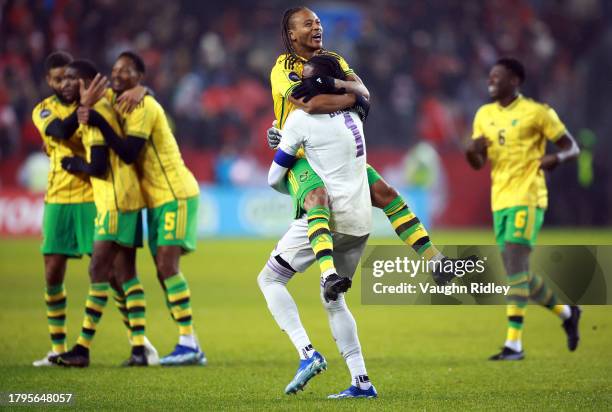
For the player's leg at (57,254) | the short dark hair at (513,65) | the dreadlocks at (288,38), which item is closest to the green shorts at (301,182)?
the dreadlocks at (288,38)

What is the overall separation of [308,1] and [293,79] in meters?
20.8

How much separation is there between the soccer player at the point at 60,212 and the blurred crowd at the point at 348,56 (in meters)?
13.0

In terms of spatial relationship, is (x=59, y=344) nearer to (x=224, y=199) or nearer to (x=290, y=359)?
(x=290, y=359)

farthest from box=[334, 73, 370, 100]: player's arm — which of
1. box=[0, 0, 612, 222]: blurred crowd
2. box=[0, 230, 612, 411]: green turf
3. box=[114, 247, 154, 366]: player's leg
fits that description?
box=[0, 0, 612, 222]: blurred crowd

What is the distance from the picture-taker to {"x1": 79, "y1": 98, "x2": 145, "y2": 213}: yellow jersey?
855cm

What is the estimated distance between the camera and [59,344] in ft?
29.0

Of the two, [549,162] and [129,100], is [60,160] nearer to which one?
[129,100]

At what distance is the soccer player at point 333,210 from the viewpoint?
21.9 ft

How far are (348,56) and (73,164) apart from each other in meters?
17.0

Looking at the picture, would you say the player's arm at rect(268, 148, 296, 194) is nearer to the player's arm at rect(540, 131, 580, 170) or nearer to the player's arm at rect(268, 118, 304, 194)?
the player's arm at rect(268, 118, 304, 194)

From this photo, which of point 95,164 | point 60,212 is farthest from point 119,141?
point 60,212

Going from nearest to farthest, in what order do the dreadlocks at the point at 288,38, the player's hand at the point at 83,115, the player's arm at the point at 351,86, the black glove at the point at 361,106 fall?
the player's arm at the point at 351,86, the black glove at the point at 361,106, the dreadlocks at the point at 288,38, the player's hand at the point at 83,115

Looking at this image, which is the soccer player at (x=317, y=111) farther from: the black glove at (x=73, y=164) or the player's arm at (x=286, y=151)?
the black glove at (x=73, y=164)

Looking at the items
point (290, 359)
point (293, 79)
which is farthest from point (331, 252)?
point (290, 359)
